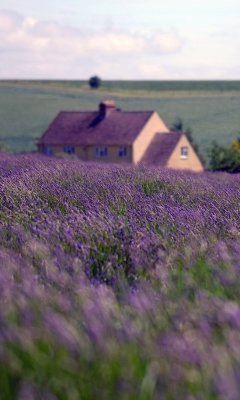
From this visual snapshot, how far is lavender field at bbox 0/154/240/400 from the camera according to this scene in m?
2.32

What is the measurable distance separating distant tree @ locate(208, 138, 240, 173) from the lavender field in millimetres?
28755

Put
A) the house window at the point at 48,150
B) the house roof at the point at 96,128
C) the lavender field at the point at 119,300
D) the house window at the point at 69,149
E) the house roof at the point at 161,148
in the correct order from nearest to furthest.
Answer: the lavender field at the point at 119,300
the house roof at the point at 161,148
the house roof at the point at 96,128
the house window at the point at 69,149
the house window at the point at 48,150

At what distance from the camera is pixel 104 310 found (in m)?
2.70

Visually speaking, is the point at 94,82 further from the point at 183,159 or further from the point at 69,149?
the point at 183,159

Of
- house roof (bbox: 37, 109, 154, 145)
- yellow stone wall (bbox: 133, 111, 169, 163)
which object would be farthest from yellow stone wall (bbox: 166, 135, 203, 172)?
house roof (bbox: 37, 109, 154, 145)

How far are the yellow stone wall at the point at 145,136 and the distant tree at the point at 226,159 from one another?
5.02 m

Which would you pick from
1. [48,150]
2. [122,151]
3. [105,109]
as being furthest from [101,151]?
[48,150]

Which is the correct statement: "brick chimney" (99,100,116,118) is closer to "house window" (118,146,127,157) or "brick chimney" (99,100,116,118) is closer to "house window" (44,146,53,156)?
"house window" (118,146,127,157)

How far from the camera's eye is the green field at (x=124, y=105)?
58.8m

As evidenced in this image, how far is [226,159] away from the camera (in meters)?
35.1

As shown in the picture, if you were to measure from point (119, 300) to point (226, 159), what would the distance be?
32.1 meters

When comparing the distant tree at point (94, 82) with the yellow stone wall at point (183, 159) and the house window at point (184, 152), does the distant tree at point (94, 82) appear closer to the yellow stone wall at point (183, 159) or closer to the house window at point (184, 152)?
the yellow stone wall at point (183, 159)

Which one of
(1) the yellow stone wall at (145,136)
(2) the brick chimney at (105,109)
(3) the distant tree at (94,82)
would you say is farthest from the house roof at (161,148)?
(3) the distant tree at (94,82)

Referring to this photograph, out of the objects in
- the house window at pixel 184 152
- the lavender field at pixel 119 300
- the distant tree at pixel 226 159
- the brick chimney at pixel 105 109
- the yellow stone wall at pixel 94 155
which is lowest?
the yellow stone wall at pixel 94 155
